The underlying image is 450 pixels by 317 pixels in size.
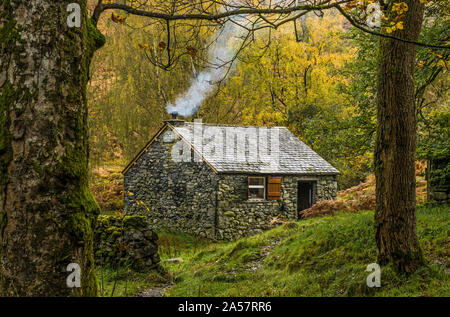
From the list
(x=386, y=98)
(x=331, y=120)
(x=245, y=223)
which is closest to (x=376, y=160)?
(x=386, y=98)

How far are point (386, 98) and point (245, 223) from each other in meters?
13.1

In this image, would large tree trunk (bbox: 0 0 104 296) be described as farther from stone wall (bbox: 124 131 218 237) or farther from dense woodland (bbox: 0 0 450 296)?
stone wall (bbox: 124 131 218 237)

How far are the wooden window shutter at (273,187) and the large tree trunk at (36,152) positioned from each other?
52.3 feet

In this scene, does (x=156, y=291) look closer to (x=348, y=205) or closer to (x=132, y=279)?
(x=132, y=279)

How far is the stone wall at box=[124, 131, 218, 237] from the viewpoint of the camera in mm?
19047

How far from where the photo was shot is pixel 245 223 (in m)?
19.0

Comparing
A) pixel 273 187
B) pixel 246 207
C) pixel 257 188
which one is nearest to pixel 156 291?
pixel 246 207

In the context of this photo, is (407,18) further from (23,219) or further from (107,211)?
(107,211)

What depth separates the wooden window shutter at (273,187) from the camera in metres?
19.3

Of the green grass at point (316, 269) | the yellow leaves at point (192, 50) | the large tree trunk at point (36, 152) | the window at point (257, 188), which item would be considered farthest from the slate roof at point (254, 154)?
the large tree trunk at point (36, 152)

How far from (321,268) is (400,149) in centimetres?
297

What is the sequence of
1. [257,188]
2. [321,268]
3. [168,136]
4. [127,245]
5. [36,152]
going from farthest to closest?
[168,136] → [257,188] → [127,245] → [321,268] → [36,152]

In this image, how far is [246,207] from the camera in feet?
62.7

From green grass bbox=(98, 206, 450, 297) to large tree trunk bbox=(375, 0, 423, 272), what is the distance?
387 millimetres
